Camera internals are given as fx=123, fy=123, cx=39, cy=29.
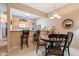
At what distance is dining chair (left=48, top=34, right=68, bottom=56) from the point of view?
9.99 ft

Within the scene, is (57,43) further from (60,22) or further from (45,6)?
(45,6)

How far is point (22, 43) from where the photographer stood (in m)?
3.04

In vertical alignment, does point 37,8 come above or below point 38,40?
above

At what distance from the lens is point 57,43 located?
312 centimetres

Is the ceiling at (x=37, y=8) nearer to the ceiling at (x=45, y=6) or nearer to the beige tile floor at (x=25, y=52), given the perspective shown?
the ceiling at (x=45, y=6)

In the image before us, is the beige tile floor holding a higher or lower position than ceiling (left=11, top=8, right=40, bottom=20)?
lower

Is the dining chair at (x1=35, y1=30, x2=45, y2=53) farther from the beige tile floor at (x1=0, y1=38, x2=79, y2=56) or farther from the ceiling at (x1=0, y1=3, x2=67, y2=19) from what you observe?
the ceiling at (x1=0, y1=3, x2=67, y2=19)

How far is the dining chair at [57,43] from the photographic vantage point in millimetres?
3045

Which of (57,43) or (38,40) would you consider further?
(38,40)

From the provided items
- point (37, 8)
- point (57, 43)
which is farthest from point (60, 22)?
point (37, 8)

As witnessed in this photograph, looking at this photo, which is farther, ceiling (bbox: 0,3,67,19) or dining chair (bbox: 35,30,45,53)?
dining chair (bbox: 35,30,45,53)

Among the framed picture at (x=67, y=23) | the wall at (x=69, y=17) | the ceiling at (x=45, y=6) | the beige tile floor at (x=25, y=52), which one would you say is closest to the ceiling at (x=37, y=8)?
the ceiling at (x=45, y=6)

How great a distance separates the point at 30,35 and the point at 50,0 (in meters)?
1.03

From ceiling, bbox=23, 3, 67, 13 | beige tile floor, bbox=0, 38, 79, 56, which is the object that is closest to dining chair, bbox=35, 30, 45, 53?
beige tile floor, bbox=0, 38, 79, 56
